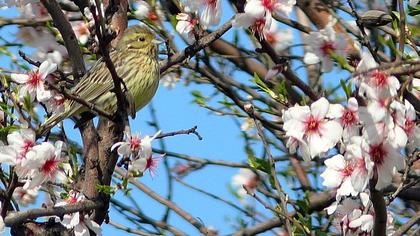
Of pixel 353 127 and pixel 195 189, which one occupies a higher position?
pixel 353 127

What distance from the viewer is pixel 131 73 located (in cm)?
667

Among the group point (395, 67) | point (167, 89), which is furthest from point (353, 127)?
point (167, 89)

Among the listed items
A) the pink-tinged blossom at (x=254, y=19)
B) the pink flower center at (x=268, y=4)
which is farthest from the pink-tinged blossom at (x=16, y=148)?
the pink flower center at (x=268, y=4)

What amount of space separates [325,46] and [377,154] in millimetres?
915

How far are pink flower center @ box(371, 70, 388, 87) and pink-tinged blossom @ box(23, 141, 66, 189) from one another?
5.00 feet

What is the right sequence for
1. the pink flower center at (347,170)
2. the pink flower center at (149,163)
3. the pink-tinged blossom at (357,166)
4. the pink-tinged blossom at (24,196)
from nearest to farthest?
1. the pink-tinged blossom at (357,166)
2. the pink flower center at (347,170)
3. the pink flower center at (149,163)
4. the pink-tinged blossom at (24,196)

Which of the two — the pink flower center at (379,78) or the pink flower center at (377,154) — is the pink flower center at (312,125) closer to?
the pink flower center at (377,154)

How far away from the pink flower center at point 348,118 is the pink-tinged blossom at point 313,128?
0.10 ft

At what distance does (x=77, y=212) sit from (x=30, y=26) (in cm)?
231

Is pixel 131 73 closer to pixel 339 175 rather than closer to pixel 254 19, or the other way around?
pixel 254 19

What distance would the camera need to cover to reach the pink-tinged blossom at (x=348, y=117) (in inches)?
129

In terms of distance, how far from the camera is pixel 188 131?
431 centimetres

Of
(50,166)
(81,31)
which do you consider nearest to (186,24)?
(50,166)

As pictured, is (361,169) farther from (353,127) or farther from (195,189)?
(195,189)
